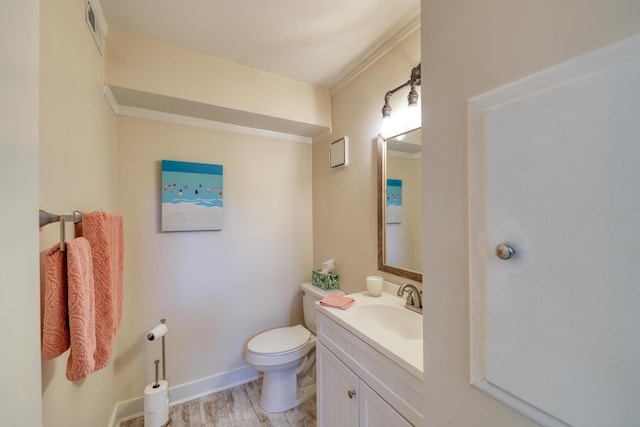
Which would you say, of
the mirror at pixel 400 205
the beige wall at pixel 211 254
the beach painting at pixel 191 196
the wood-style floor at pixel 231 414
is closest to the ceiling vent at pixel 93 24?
the beige wall at pixel 211 254

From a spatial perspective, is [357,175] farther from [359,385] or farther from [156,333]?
[156,333]

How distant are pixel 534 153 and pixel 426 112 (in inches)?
12.1

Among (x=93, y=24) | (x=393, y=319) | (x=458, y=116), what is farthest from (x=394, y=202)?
(x=93, y=24)

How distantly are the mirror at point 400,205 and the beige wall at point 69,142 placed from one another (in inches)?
60.3

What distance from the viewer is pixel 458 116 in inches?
24.0

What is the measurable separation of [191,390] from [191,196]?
1484mm

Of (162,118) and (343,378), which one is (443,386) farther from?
(162,118)

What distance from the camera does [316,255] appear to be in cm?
228

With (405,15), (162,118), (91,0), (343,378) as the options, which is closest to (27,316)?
(343,378)

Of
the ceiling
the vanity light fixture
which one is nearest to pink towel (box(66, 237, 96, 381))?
the ceiling

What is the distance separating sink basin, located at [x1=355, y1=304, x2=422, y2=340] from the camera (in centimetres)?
121

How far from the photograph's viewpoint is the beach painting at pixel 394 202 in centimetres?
151

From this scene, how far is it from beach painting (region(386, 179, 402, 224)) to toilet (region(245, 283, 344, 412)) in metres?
0.77

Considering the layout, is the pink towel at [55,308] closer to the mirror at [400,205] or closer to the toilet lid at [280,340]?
the toilet lid at [280,340]
